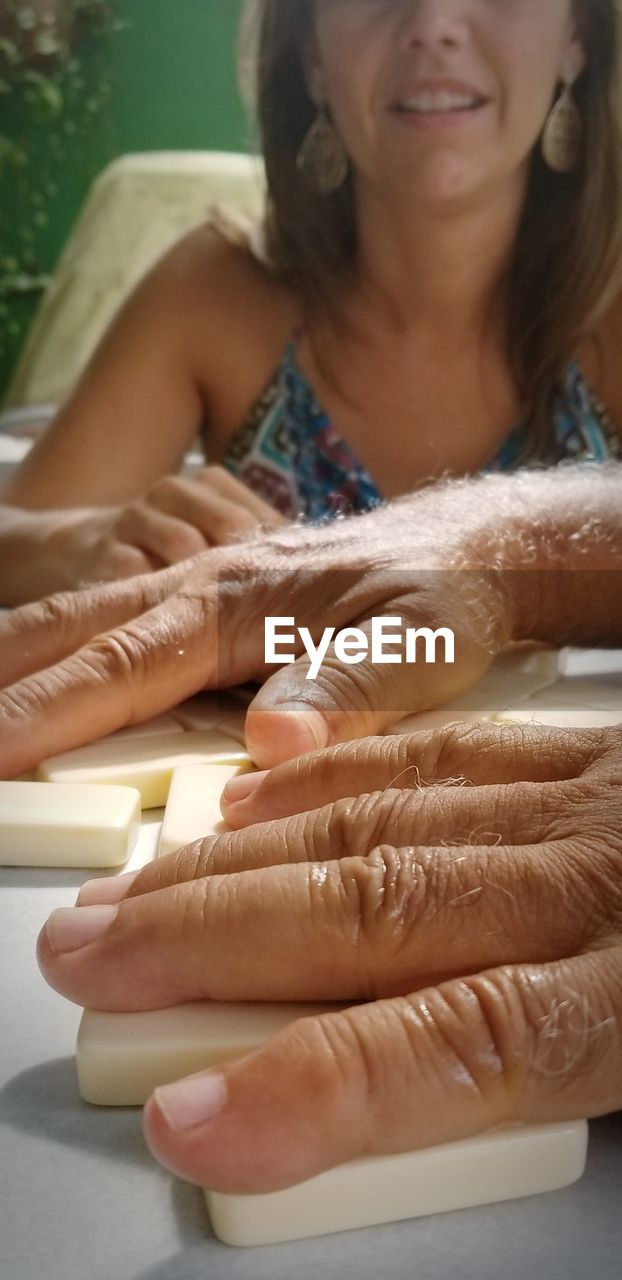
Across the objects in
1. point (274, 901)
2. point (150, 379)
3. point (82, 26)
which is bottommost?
point (150, 379)

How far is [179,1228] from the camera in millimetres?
279

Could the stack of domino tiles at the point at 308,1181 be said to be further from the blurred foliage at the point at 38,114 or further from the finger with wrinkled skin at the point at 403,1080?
the blurred foliage at the point at 38,114

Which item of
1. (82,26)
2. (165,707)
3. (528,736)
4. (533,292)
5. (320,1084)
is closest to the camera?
(320,1084)

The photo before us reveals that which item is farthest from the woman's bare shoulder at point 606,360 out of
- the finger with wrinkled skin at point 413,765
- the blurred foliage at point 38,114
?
the blurred foliage at point 38,114

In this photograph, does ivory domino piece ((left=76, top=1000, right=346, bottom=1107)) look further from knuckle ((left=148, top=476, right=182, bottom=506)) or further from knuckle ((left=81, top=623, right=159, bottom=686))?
knuckle ((left=148, top=476, right=182, bottom=506))

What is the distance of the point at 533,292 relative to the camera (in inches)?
44.4

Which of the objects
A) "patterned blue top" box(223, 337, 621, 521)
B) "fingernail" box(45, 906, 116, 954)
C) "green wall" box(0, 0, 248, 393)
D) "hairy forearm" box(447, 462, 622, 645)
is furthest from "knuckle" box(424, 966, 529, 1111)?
"green wall" box(0, 0, 248, 393)

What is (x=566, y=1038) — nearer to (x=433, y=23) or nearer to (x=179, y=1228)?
(x=179, y=1228)

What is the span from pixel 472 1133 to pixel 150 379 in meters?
0.98

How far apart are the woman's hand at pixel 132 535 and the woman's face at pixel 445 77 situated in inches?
15.9

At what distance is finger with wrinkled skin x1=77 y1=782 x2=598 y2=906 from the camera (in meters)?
0.37

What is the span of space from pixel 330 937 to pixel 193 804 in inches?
5.7

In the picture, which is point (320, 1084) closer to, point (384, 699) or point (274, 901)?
point (274, 901)

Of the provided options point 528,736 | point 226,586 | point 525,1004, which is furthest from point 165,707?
point 525,1004
